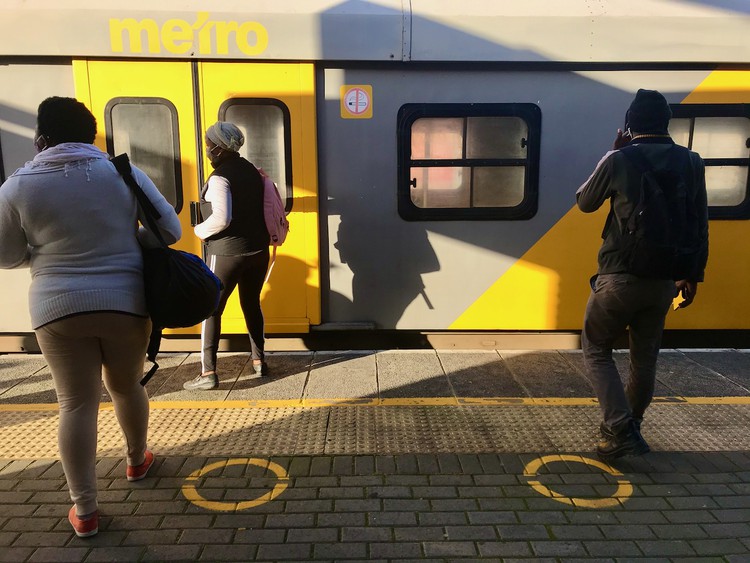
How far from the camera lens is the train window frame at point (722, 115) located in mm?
4473

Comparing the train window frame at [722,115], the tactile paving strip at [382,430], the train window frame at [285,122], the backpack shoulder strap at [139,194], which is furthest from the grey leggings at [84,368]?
the train window frame at [722,115]

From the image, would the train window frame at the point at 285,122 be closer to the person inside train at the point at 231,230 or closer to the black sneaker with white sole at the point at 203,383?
the person inside train at the point at 231,230

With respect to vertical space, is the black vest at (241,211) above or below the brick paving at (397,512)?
above

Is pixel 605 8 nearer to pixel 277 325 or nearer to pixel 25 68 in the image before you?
pixel 277 325

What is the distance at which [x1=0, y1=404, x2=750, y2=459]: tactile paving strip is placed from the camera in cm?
317

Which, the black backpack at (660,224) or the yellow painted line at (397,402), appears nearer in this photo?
the black backpack at (660,224)

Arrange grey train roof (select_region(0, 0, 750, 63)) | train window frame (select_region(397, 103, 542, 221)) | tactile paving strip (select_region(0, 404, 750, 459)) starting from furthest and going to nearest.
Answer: train window frame (select_region(397, 103, 542, 221)) → grey train roof (select_region(0, 0, 750, 63)) → tactile paving strip (select_region(0, 404, 750, 459))

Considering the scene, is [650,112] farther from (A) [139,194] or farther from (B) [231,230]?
(B) [231,230]

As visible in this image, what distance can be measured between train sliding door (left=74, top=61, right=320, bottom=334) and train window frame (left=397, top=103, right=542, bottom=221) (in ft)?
2.42

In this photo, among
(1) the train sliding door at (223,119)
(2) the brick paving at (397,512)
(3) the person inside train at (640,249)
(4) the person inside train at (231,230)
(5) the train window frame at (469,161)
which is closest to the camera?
(2) the brick paving at (397,512)

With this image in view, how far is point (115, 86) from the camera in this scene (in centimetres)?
429

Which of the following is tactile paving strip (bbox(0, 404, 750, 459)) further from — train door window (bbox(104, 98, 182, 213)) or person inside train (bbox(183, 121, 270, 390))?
train door window (bbox(104, 98, 182, 213))

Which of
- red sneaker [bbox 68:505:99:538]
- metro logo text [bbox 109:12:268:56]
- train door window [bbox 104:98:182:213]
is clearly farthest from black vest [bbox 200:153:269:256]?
red sneaker [bbox 68:505:99:538]

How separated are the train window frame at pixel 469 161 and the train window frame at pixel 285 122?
88 centimetres
